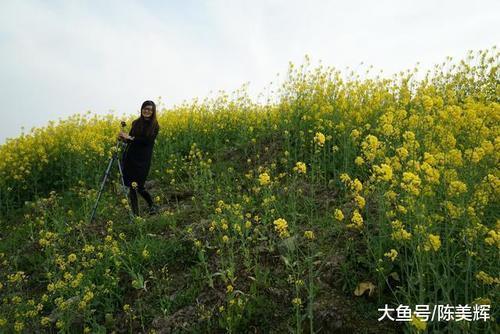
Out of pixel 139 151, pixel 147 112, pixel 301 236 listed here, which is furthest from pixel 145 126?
pixel 301 236

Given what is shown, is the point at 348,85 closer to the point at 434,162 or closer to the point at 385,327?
the point at 434,162

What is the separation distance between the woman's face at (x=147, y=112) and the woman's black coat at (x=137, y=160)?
1.09ft

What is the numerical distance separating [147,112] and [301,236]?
355 cm

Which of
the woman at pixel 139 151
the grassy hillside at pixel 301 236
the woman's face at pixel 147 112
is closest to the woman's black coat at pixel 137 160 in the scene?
the woman at pixel 139 151

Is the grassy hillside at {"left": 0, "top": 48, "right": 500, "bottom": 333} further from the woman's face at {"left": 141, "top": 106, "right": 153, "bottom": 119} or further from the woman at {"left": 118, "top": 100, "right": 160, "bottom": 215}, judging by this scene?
the woman's face at {"left": 141, "top": 106, "right": 153, "bottom": 119}

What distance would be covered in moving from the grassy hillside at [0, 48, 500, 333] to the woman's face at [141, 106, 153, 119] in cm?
137

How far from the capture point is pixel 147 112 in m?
7.15

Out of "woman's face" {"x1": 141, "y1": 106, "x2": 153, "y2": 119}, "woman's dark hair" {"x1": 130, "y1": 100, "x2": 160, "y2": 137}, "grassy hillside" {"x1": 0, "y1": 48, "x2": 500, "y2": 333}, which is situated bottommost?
"grassy hillside" {"x1": 0, "y1": 48, "x2": 500, "y2": 333}

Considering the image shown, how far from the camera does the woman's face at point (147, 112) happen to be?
7.13m

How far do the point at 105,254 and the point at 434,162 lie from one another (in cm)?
418

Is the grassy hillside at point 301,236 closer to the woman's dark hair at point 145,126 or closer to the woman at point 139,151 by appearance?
the woman at point 139,151

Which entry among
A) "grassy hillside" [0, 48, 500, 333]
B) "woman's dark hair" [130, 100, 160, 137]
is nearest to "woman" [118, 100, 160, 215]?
"woman's dark hair" [130, 100, 160, 137]

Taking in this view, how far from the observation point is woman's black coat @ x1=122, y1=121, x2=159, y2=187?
7.09 metres

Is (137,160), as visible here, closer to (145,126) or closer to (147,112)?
(145,126)
